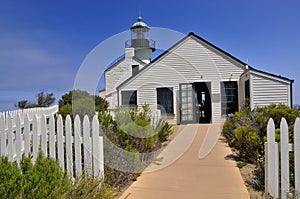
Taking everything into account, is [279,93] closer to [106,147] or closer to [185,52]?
→ [185,52]

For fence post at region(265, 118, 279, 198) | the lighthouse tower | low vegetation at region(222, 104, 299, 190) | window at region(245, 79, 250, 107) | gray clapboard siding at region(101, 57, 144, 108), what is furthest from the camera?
the lighthouse tower

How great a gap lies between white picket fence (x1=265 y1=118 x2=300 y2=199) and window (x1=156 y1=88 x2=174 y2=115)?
12.1 meters

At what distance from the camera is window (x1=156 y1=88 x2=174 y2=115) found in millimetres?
15562

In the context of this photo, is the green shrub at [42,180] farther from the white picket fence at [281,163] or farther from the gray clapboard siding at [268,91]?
the gray clapboard siding at [268,91]

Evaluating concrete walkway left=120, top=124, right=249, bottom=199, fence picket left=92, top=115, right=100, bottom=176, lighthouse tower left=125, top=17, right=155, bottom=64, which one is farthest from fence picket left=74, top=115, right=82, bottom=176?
lighthouse tower left=125, top=17, right=155, bottom=64

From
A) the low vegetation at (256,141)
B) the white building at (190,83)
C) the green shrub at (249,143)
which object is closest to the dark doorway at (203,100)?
the white building at (190,83)

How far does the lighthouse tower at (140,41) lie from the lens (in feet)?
77.2

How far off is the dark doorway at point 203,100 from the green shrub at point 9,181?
13.6 meters

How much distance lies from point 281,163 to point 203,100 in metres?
14.6

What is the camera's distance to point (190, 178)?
4.54 m

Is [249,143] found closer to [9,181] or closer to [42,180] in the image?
[42,180]

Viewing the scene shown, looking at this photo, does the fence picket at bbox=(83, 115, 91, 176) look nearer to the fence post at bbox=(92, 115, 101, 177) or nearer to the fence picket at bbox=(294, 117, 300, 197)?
the fence post at bbox=(92, 115, 101, 177)

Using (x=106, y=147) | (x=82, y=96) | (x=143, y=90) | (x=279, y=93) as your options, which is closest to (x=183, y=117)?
(x=143, y=90)

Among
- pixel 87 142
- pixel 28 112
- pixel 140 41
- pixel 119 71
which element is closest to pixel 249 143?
pixel 87 142
